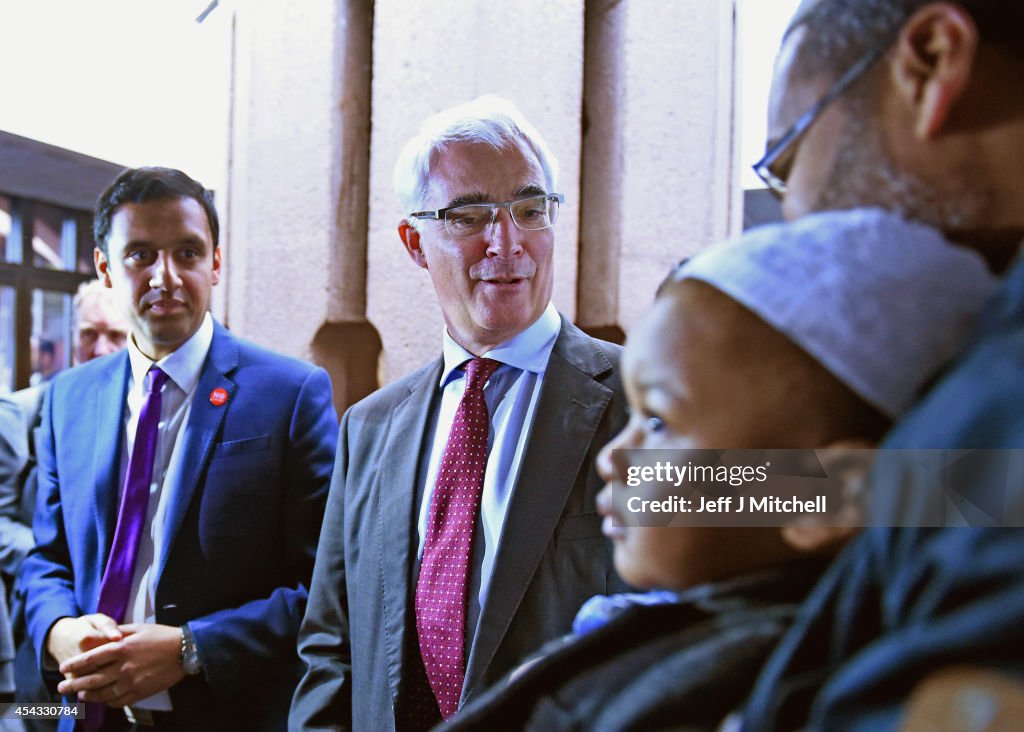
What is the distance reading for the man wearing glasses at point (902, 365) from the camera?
335mm

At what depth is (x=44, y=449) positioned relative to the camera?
178 centimetres

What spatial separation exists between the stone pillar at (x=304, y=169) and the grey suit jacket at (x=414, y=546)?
1.03 metres

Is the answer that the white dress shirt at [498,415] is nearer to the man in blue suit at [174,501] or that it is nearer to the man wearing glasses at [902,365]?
the man in blue suit at [174,501]

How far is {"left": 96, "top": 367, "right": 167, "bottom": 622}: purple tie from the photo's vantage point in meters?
1.59

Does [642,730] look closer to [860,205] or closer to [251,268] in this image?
[860,205]

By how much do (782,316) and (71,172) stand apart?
2.59m

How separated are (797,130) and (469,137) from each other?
996mm

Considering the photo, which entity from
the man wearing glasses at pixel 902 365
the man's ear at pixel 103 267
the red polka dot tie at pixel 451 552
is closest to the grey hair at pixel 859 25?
the man wearing glasses at pixel 902 365

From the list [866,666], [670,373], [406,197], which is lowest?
[866,666]

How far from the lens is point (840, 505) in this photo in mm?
452

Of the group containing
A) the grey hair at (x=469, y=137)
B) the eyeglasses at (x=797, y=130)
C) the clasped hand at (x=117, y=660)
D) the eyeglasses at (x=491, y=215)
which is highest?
the grey hair at (x=469, y=137)

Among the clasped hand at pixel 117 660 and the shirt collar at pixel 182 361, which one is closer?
the clasped hand at pixel 117 660

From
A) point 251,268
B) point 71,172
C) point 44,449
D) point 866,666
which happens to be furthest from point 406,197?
point 71,172

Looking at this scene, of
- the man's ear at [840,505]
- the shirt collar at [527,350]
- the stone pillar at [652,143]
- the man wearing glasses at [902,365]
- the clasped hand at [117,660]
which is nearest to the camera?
the man wearing glasses at [902,365]
